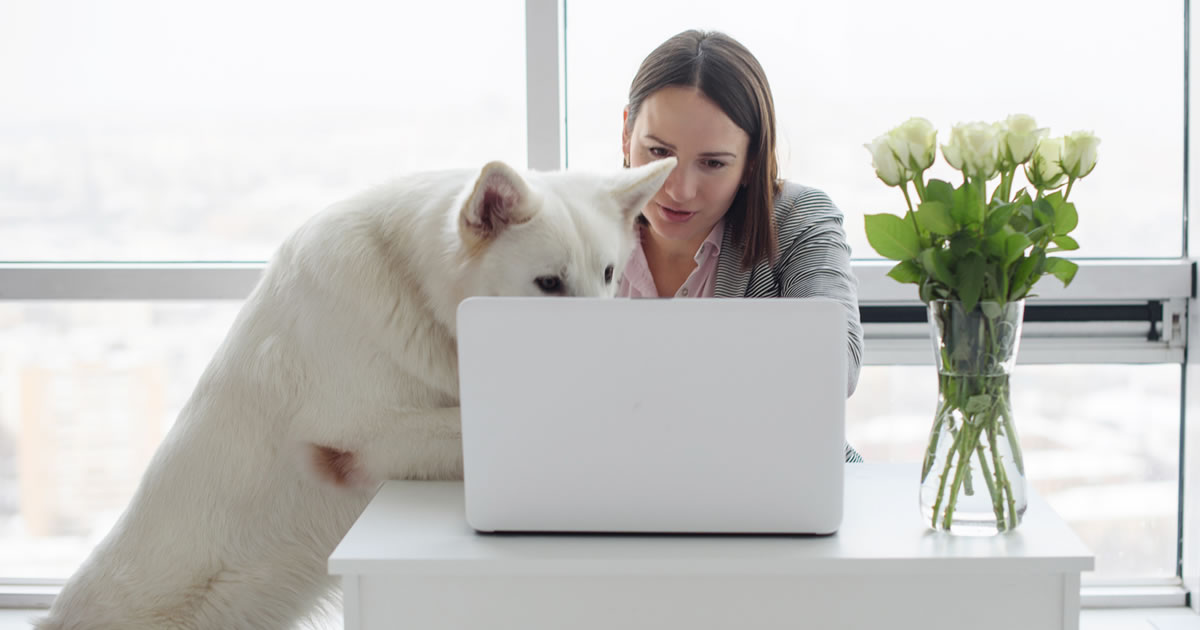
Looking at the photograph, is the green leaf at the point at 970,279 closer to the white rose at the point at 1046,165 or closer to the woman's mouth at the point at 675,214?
the white rose at the point at 1046,165

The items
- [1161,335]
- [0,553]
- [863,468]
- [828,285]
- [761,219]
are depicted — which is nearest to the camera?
[863,468]

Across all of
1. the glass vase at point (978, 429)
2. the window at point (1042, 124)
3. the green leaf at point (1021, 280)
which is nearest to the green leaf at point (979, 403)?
the glass vase at point (978, 429)

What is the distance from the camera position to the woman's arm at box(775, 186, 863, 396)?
1.68m

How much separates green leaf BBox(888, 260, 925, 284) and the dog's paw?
76cm

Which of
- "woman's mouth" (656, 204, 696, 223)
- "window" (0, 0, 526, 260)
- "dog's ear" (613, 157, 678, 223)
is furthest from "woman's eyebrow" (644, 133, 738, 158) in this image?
"window" (0, 0, 526, 260)

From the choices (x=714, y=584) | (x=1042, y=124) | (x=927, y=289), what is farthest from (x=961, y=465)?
(x=1042, y=124)

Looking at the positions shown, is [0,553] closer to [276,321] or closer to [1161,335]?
[276,321]

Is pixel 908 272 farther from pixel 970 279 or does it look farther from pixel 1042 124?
pixel 1042 124

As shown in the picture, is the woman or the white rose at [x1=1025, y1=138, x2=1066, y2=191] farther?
the woman

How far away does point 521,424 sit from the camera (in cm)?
91

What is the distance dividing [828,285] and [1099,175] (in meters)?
1.33

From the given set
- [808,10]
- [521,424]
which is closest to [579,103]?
[808,10]

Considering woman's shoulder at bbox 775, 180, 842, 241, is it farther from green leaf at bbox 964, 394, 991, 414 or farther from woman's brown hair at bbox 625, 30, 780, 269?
green leaf at bbox 964, 394, 991, 414

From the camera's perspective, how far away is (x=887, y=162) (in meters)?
1.00
